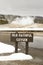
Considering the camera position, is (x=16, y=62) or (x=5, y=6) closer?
(x=16, y=62)

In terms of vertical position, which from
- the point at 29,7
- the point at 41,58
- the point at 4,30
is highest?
the point at 29,7

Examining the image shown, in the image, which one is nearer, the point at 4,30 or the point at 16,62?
the point at 16,62

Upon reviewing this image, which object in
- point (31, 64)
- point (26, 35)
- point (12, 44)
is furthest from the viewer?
point (12, 44)

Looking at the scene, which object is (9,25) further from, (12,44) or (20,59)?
(20,59)

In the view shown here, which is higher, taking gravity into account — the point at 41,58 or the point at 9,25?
the point at 9,25

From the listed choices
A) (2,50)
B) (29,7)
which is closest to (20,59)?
(2,50)

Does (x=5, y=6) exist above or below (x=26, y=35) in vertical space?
above

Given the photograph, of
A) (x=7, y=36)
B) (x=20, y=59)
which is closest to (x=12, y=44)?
(x=7, y=36)

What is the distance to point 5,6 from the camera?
0.92 m

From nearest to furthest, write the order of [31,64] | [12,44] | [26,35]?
[31,64] → [26,35] → [12,44]

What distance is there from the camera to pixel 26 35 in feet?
2.84

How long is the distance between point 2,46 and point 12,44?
0.06 meters

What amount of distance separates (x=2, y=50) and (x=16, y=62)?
0.58ft

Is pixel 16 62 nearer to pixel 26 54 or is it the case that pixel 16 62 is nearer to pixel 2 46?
pixel 26 54
